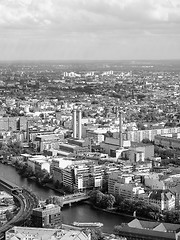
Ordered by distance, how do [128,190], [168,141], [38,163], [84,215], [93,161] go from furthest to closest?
[168,141] < [93,161] < [38,163] < [128,190] < [84,215]

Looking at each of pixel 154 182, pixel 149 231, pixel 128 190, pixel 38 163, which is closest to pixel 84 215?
pixel 128 190

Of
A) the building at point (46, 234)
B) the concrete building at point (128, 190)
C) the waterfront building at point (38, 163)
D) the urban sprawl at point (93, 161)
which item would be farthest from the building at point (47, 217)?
the waterfront building at point (38, 163)

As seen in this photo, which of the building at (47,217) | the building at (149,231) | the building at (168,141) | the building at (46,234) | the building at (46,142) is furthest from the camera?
the building at (168,141)

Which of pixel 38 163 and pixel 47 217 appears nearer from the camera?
pixel 47 217

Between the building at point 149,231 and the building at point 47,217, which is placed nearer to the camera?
the building at point 149,231

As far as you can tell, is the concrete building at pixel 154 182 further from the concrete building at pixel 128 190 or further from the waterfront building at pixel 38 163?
the waterfront building at pixel 38 163

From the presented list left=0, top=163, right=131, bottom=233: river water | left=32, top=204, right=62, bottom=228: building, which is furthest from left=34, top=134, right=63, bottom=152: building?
left=32, top=204, right=62, bottom=228: building

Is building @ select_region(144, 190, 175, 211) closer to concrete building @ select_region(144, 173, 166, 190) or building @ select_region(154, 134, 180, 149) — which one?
concrete building @ select_region(144, 173, 166, 190)

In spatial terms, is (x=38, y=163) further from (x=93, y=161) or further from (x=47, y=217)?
(x=47, y=217)

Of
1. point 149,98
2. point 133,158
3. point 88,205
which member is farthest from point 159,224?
point 149,98
